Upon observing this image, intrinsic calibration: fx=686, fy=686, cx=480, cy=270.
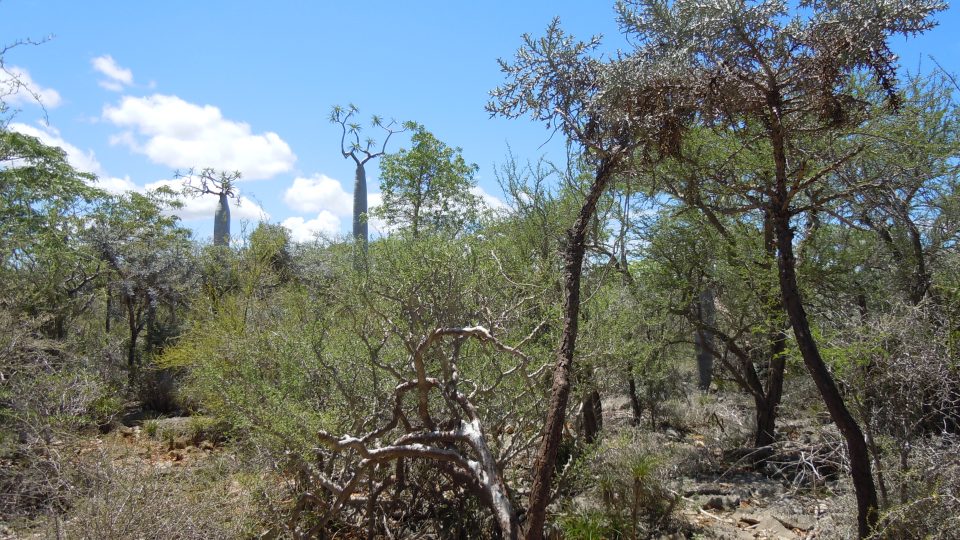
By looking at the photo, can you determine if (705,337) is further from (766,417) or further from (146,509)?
(146,509)

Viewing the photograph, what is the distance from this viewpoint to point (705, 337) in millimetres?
12234

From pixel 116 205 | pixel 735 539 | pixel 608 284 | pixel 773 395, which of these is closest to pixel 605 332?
pixel 608 284

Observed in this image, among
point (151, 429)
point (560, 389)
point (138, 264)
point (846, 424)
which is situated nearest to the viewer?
point (560, 389)

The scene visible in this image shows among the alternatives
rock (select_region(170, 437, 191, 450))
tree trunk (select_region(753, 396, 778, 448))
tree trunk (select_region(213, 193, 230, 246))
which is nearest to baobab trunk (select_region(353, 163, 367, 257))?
tree trunk (select_region(213, 193, 230, 246))

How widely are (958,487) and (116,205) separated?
61.5ft

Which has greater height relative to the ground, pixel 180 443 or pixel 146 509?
pixel 146 509

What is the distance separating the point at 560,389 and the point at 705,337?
839 centimetres

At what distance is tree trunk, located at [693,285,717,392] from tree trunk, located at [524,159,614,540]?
6.49m

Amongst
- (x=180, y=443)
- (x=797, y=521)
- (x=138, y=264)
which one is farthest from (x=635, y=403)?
(x=138, y=264)

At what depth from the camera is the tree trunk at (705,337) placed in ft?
37.0

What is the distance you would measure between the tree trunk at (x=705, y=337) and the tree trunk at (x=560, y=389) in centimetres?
649

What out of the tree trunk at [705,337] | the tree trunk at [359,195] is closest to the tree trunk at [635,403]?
the tree trunk at [705,337]

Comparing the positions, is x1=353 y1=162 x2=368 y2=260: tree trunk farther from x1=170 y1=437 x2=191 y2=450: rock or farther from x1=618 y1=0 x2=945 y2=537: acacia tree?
x1=618 y1=0 x2=945 y2=537: acacia tree

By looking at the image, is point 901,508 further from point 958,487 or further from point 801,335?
point 801,335
